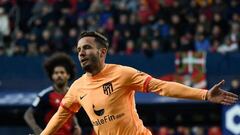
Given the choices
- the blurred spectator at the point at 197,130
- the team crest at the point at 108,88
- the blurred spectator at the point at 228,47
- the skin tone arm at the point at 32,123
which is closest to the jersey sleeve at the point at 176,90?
the team crest at the point at 108,88

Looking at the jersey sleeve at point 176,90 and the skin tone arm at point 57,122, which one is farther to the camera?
the skin tone arm at point 57,122

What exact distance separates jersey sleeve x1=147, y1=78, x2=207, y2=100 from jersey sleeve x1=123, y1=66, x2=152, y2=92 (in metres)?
0.05

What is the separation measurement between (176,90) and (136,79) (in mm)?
487

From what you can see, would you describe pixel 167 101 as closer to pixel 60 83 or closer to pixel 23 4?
pixel 23 4

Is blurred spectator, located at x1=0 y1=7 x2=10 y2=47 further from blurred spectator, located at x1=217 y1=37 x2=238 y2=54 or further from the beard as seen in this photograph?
the beard

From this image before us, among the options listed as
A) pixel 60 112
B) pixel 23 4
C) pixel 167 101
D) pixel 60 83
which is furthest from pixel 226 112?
pixel 23 4

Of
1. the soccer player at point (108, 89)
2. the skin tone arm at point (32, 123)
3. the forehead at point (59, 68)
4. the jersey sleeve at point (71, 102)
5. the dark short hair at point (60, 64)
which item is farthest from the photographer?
the dark short hair at point (60, 64)

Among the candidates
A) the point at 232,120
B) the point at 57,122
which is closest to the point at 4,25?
the point at 232,120

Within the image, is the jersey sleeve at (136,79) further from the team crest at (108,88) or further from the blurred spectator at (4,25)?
the blurred spectator at (4,25)

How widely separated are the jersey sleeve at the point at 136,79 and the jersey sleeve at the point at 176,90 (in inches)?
2.1

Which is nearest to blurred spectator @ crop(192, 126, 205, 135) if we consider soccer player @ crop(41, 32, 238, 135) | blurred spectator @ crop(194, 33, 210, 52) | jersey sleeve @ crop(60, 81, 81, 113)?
blurred spectator @ crop(194, 33, 210, 52)

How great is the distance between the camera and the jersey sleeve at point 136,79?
6.88 meters

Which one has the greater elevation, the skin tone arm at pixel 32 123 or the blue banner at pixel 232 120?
the skin tone arm at pixel 32 123

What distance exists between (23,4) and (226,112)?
11396 mm
